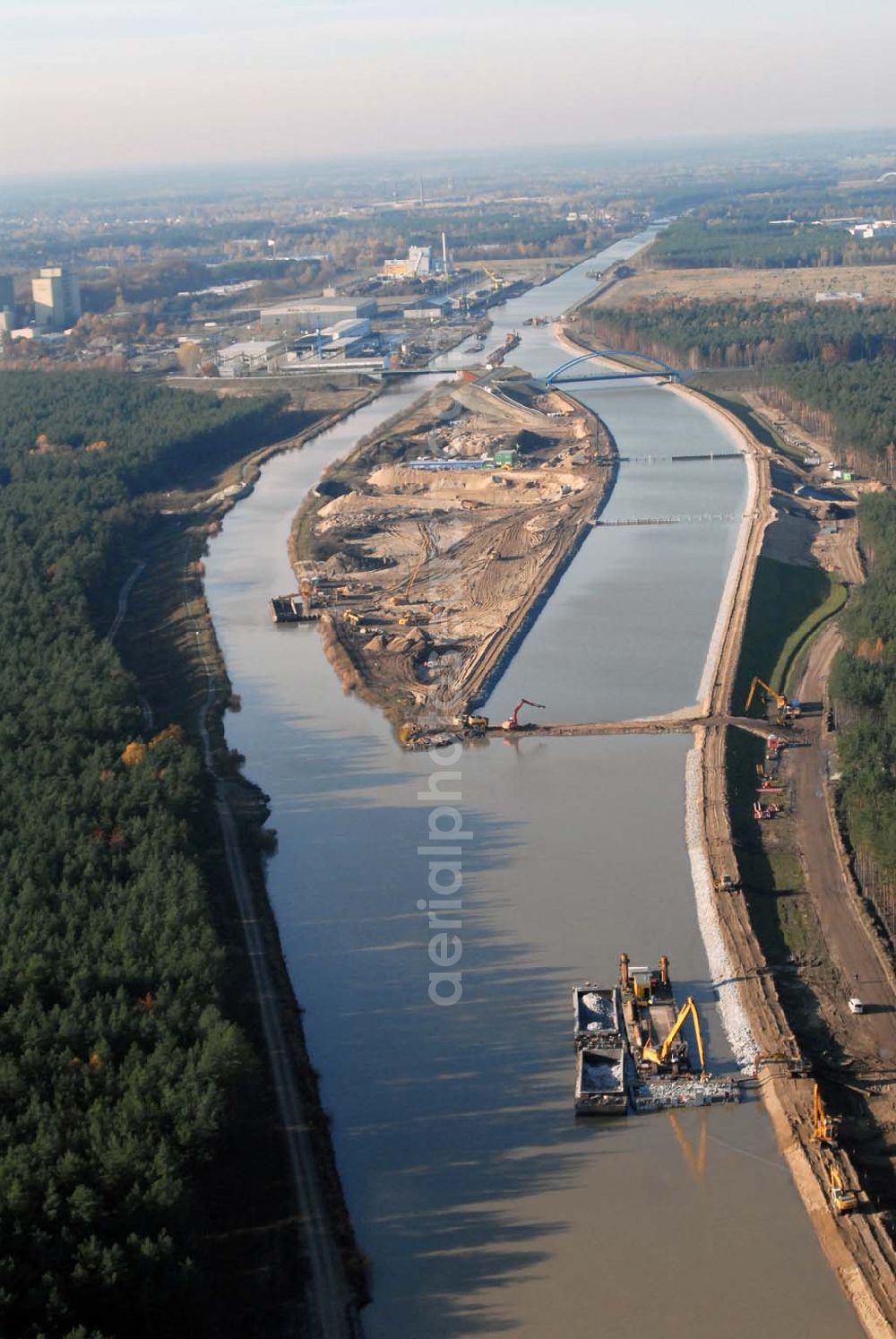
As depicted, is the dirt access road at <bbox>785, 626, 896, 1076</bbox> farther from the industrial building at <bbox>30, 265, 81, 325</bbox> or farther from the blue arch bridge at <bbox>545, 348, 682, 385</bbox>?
the industrial building at <bbox>30, 265, 81, 325</bbox>

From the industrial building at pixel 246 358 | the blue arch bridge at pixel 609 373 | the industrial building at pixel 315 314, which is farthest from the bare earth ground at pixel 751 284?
the industrial building at pixel 246 358

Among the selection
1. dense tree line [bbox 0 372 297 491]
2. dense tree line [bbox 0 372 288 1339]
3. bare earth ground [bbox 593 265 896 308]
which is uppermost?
bare earth ground [bbox 593 265 896 308]

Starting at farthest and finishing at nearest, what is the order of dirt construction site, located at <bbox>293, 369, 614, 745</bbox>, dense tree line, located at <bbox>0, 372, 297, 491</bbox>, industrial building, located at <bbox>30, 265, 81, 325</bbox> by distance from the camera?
industrial building, located at <bbox>30, 265, 81, 325</bbox>
dense tree line, located at <bbox>0, 372, 297, 491</bbox>
dirt construction site, located at <bbox>293, 369, 614, 745</bbox>

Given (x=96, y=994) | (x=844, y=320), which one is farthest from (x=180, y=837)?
(x=844, y=320)

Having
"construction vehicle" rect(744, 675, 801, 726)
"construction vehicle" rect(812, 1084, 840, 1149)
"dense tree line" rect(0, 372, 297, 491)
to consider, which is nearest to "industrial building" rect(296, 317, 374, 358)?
"dense tree line" rect(0, 372, 297, 491)

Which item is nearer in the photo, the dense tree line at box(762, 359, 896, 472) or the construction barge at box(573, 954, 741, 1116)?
the construction barge at box(573, 954, 741, 1116)

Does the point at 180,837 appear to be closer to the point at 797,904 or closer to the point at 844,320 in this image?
the point at 797,904
